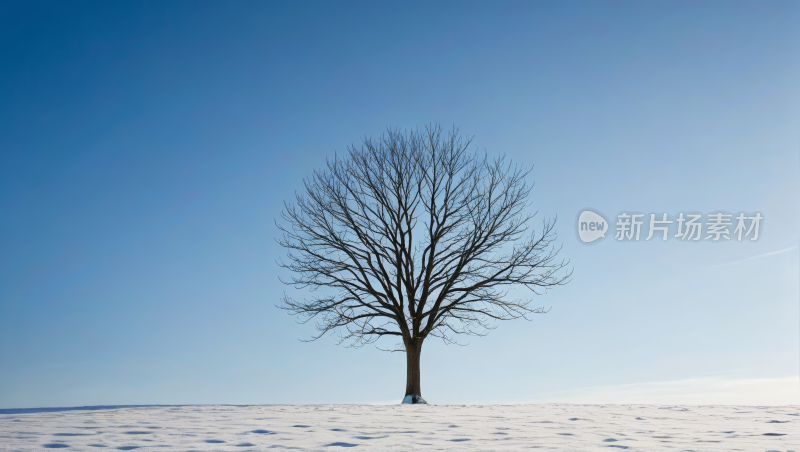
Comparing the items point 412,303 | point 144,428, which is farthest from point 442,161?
point 144,428

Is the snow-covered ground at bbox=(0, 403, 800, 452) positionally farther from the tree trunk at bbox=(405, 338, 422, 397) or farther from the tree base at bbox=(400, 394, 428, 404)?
the tree trunk at bbox=(405, 338, 422, 397)

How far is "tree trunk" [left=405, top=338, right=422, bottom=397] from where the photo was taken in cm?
1688

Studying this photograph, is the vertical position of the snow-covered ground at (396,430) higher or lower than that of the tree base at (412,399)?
lower

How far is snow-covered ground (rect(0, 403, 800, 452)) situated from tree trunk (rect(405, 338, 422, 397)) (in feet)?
19.0

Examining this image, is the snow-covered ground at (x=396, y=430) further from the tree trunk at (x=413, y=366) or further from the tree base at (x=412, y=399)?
the tree trunk at (x=413, y=366)

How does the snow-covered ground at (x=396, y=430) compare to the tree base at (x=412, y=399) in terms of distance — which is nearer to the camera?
the snow-covered ground at (x=396, y=430)

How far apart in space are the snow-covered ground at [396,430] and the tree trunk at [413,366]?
19.0ft

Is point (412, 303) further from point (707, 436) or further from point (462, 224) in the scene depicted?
point (707, 436)

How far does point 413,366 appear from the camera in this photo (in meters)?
17.1

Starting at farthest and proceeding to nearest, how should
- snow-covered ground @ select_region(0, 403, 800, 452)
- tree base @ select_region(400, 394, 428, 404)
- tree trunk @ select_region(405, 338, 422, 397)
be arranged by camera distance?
tree trunk @ select_region(405, 338, 422, 397)
tree base @ select_region(400, 394, 428, 404)
snow-covered ground @ select_region(0, 403, 800, 452)

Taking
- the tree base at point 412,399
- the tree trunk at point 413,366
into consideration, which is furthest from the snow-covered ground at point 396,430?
the tree trunk at point 413,366

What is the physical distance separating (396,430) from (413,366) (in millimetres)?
9086

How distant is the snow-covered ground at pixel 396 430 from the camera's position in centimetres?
679

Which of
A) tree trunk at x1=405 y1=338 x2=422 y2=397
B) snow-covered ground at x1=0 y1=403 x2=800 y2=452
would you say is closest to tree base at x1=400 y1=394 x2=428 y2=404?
tree trunk at x1=405 y1=338 x2=422 y2=397
